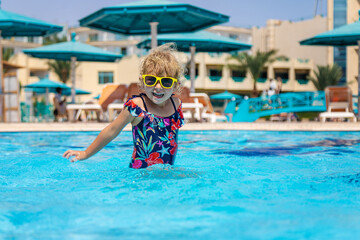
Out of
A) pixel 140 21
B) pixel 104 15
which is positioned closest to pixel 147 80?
pixel 104 15

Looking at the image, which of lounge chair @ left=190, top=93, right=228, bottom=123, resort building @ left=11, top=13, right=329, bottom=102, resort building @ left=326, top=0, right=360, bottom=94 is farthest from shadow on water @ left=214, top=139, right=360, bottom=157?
resort building @ left=326, top=0, right=360, bottom=94

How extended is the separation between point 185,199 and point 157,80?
84 centimetres

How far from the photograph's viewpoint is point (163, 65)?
115 inches

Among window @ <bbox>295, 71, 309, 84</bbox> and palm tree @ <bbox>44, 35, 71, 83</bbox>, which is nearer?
palm tree @ <bbox>44, 35, 71, 83</bbox>

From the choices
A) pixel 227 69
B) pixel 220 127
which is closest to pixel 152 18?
pixel 220 127

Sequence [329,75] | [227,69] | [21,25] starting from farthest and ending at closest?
[227,69], [329,75], [21,25]

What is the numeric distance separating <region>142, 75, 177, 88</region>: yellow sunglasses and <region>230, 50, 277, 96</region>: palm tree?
3666cm

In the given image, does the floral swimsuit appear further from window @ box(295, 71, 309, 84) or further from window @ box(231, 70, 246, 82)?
window @ box(295, 71, 309, 84)

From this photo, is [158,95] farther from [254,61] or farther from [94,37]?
[94,37]

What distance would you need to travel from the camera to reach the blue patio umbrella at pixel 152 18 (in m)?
10.7

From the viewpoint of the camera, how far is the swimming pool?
1.88 metres

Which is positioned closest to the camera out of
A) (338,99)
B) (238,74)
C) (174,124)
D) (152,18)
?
(174,124)

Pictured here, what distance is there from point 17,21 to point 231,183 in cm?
951

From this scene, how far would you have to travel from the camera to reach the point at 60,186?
3.04m
